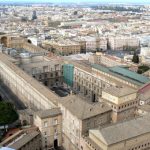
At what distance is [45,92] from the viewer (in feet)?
154

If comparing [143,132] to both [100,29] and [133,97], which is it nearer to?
[133,97]

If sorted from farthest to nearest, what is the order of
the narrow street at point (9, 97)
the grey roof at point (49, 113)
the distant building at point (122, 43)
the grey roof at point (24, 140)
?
the distant building at point (122, 43)
the narrow street at point (9, 97)
the grey roof at point (49, 113)
the grey roof at point (24, 140)

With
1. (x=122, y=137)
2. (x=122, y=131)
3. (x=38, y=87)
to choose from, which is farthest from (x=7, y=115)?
(x=122, y=137)

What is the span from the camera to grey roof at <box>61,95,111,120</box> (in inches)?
1450

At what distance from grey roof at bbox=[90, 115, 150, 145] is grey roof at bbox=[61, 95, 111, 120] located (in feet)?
10.5

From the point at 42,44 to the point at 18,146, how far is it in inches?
2879

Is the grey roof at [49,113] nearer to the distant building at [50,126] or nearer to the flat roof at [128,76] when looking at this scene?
the distant building at [50,126]

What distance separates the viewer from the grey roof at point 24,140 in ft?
119

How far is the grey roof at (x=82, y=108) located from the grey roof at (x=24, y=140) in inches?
193

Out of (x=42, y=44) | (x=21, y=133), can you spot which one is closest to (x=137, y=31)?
(x=42, y=44)

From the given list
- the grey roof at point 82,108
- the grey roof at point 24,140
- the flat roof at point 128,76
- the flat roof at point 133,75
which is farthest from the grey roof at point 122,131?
the flat roof at point 133,75

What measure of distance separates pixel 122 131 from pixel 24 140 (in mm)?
11457

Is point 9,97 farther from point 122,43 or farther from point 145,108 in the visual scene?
point 122,43

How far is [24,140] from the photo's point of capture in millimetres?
37438
